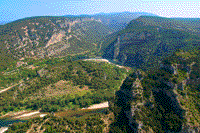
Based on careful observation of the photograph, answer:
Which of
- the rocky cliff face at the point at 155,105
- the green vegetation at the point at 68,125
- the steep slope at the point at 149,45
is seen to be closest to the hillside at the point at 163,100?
the rocky cliff face at the point at 155,105

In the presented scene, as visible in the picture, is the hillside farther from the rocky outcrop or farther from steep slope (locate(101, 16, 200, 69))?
steep slope (locate(101, 16, 200, 69))

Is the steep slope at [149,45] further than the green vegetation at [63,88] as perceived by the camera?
Yes

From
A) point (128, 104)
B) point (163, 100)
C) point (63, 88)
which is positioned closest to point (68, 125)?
point (128, 104)

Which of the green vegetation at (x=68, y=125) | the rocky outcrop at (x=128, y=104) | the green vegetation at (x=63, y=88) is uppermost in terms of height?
the rocky outcrop at (x=128, y=104)

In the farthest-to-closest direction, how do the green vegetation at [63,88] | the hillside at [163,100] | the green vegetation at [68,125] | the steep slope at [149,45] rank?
1. the steep slope at [149,45]
2. the green vegetation at [63,88]
3. the green vegetation at [68,125]
4. the hillside at [163,100]

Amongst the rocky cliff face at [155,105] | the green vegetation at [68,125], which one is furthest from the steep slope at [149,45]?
the green vegetation at [68,125]

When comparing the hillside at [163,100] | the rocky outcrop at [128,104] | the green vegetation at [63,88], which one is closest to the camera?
the hillside at [163,100]

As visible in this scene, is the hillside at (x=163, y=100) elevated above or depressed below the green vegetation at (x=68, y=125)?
above

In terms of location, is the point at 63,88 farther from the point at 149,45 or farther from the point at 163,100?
the point at 149,45

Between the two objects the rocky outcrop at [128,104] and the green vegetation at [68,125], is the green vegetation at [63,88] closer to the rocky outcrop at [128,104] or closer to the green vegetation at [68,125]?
the green vegetation at [68,125]
